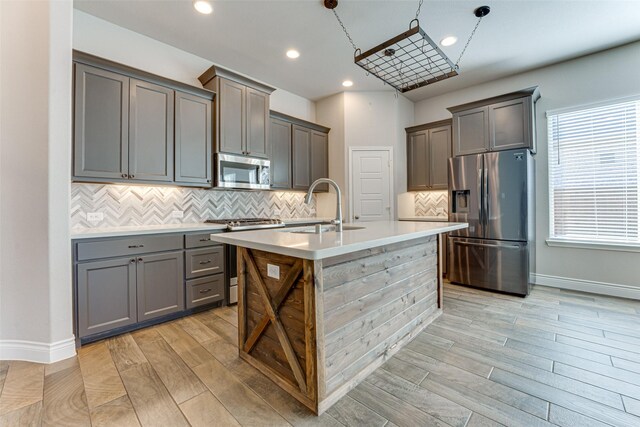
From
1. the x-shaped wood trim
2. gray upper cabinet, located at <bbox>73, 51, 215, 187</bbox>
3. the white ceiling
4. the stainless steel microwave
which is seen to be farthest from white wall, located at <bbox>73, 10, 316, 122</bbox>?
the x-shaped wood trim

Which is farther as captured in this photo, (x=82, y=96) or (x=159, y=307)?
(x=159, y=307)

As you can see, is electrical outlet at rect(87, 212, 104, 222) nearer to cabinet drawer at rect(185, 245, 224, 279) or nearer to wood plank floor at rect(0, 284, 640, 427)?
cabinet drawer at rect(185, 245, 224, 279)

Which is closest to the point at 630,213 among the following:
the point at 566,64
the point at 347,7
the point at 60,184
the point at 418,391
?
the point at 566,64

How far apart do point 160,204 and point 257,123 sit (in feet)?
5.21

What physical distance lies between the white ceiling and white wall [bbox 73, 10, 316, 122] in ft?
0.26

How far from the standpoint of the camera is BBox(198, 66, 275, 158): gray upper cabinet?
3.34m

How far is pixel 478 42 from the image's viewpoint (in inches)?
128

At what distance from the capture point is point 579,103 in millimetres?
3582

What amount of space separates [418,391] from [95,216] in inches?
128

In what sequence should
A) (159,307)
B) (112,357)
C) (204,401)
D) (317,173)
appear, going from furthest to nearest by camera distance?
1. (317,173)
2. (159,307)
3. (112,357)
4. (204,401)

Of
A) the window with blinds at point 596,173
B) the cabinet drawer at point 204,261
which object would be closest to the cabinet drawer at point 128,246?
the cabinet drawer at point 204,261

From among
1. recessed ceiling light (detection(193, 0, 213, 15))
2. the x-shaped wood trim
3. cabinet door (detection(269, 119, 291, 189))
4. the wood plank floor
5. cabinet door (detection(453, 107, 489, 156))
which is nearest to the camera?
the wood plank floor

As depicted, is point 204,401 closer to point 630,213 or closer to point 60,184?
point 60,184

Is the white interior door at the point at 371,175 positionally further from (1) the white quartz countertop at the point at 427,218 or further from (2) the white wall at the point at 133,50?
(2) the white wall at the point at 133,50
